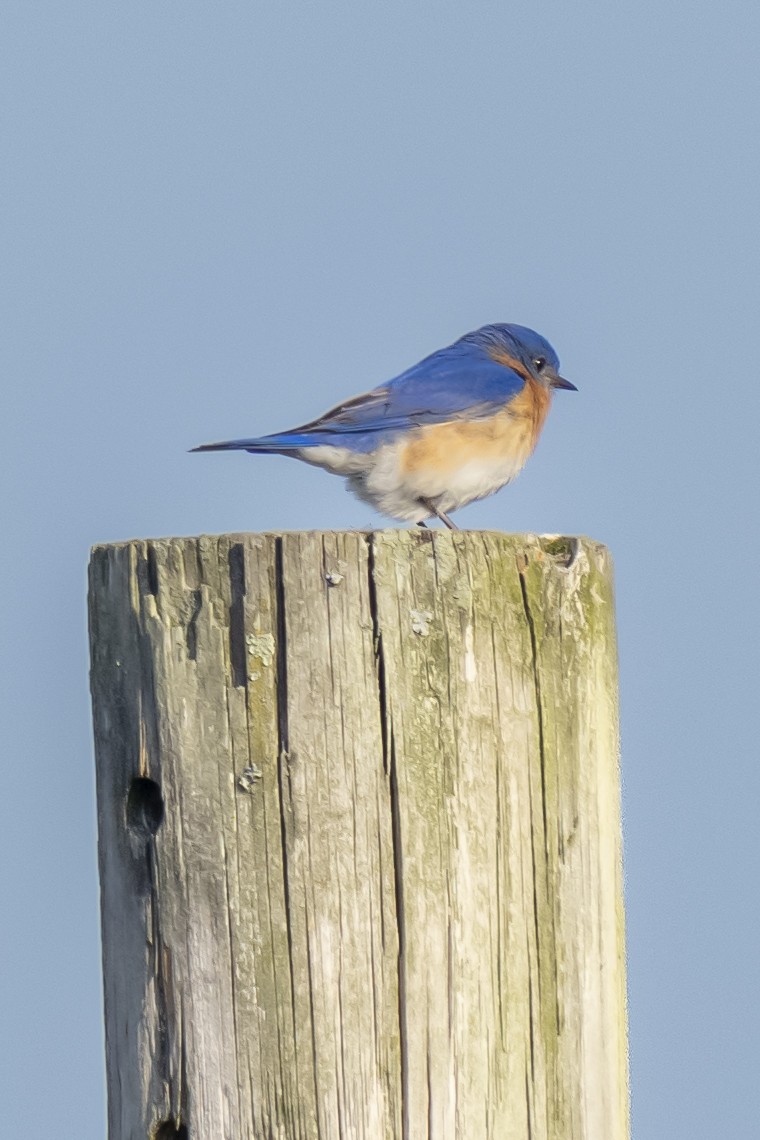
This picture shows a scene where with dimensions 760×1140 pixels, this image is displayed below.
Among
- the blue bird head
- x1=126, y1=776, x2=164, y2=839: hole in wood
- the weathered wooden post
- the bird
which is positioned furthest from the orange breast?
x1=126, y1=776, x2=164, y2=839: hole in wood

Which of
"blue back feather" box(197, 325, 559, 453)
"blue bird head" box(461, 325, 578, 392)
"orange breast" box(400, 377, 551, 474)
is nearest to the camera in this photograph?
"blue back feather" box(197, 325, 559, 453)

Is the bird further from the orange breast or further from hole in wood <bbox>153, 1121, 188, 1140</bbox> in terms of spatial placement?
hole in wood <bbox>153, 1121, 188, 1140</bbox>

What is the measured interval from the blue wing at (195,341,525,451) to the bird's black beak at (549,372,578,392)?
20.5 inches

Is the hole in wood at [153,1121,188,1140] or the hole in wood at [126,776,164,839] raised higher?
the hole in wood at [126,776,164,839]

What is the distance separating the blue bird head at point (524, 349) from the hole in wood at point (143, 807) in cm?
556

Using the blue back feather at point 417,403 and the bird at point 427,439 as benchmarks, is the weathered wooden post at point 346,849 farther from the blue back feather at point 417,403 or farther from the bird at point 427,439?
the bird at point 427,439

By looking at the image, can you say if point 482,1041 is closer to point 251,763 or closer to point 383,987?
point 383,987

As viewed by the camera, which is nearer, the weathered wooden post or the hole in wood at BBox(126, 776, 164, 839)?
the weathered wooden post

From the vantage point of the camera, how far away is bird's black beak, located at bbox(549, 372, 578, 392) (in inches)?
340

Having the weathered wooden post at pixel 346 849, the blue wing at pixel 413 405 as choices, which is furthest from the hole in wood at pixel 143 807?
the blue wing at pixel 413 405

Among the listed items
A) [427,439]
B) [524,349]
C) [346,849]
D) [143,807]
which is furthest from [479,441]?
[346,849]

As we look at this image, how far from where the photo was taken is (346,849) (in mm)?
3078

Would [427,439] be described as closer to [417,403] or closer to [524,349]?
[417,403]

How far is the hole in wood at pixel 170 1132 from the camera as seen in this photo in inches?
125
